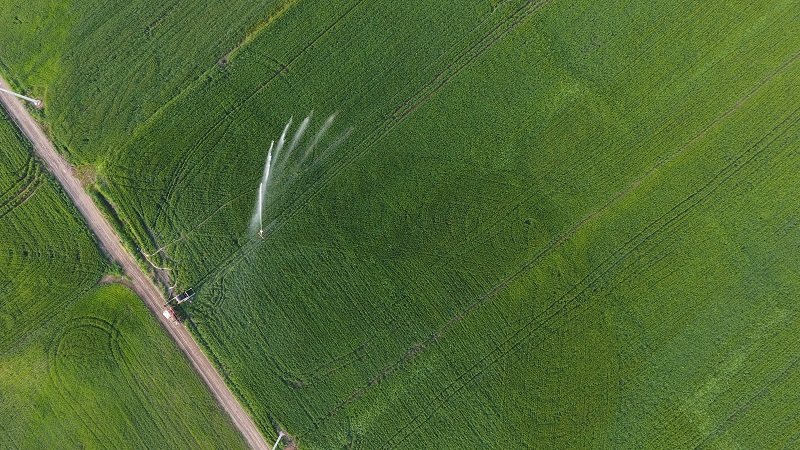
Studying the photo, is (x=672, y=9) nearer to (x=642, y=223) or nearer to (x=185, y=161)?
(x=642, y=223)

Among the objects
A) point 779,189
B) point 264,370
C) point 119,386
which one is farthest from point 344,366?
point 779,189

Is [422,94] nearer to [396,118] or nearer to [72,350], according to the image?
[396,118]

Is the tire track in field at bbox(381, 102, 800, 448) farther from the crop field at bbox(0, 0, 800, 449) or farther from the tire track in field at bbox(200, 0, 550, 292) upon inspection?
the tire track in field at bbox(200, 0, 550, 292)

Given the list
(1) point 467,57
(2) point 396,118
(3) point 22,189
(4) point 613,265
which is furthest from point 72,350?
(4) point 613,265

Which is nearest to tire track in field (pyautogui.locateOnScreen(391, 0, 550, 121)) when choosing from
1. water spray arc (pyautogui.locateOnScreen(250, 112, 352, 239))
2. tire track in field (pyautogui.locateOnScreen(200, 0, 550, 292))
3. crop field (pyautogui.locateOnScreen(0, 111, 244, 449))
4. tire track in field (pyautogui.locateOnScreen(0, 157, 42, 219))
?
tire track in field (pyautogui.locateOnScreen(200, 0, 550, 292))

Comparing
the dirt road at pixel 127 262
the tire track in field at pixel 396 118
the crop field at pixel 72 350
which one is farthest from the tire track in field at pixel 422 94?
the crop field at pixel 72 350

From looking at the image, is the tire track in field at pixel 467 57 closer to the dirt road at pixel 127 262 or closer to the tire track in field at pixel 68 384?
the dirt road at pixel 127 262
